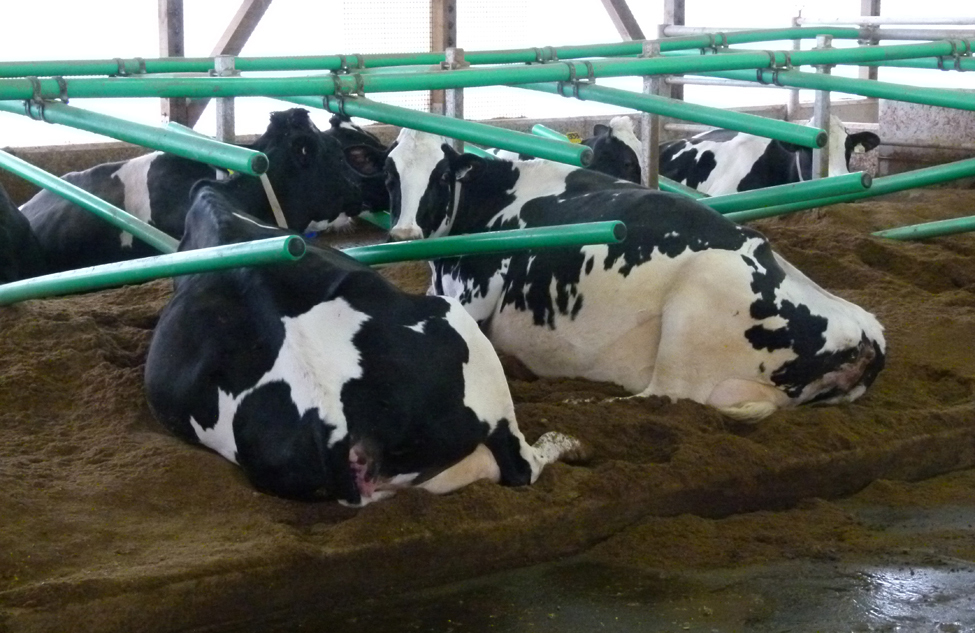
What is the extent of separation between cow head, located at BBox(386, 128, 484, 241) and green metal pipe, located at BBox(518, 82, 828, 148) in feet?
1.92

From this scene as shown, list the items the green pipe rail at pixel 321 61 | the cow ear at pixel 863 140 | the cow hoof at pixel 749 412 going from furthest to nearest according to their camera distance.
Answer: the cow ear at pixel 863 140
the green pipe rail at pixel 321 61
the cow hoof at pixel 749 412

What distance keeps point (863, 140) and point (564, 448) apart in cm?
454

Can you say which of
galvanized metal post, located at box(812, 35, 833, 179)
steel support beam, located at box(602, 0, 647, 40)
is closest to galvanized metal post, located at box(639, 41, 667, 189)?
galvanized metal post, located at box(812, 35, 833, 179)

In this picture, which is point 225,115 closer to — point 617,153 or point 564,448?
point 564,448

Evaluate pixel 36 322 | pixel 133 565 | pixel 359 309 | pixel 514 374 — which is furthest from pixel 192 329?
pixel 514 374

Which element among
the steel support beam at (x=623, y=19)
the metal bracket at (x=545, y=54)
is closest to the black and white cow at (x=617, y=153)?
the metal bracket at (x=545, y=54)

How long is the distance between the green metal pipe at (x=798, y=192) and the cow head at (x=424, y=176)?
1.10m

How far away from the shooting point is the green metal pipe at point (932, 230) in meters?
6.44

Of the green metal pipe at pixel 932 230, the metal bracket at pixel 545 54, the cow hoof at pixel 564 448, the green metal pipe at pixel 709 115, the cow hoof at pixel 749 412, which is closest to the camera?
the cow hoof at pixel 564 448

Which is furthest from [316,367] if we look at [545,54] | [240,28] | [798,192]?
[240,28]

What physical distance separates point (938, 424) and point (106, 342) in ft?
10.1

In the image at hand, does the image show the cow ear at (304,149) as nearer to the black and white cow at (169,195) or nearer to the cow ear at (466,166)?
the black and white cow at (169,195)

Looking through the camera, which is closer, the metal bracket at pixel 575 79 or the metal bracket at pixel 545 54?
the metal bracket at pixel 575 79

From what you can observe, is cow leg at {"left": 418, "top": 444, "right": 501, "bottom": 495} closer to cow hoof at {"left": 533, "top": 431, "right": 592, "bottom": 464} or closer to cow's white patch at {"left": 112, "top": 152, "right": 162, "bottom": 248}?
cow hoof at {"left": 533, "top": 431, "right": 592, "bottom": 464}
